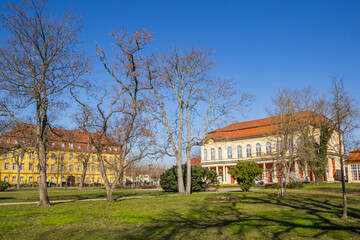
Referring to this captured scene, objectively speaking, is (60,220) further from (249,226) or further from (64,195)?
(64,195)

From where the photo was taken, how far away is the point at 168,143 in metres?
25.2

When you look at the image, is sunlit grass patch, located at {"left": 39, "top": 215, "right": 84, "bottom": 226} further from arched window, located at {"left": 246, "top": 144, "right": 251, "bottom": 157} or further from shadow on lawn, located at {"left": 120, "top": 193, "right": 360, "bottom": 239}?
arched window, located at {"left": 246, "top": 144, "right": 251, "bottom": 157}

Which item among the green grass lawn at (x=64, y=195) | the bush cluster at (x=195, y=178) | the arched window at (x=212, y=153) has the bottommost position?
the green grass lawn at (x=64, y=195)

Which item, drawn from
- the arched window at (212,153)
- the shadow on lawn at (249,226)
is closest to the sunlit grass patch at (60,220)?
the shadow on lawn at (249,226)

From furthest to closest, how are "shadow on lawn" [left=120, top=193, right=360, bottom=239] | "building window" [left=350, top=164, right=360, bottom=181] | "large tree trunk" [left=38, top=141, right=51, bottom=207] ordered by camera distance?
"building window" [left=350, top=164, right=360, bottom=181]
"large tree trunk" [left=38, top=141, right=51, bottom=207]
"shadow on lawn" [left=120, top=193, right=360, bottom=239]

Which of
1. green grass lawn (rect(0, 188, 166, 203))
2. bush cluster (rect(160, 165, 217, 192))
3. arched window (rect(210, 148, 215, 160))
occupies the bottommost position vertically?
green grass lawn (rect(0, 188, 166, 203))

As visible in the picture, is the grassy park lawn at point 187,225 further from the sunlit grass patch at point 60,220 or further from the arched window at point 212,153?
the arched window at point 212,153

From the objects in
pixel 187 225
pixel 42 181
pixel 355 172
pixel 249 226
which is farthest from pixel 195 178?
pixel 355 172

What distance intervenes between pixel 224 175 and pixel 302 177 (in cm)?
1544

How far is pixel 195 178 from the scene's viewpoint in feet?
93.9

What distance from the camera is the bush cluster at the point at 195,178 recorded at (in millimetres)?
28656

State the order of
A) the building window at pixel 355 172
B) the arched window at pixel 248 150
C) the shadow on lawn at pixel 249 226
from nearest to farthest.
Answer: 1. the shadow on lawn at pixel 249 226
2. the building window at pixel 355 172
3. the arched window at pixel 248 150

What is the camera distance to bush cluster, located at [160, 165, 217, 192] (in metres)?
28.7

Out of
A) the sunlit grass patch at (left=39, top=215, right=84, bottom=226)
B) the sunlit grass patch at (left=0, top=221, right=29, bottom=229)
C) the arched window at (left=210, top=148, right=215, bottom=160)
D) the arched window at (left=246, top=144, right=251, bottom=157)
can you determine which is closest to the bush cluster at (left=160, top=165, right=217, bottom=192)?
the sunlit grass patch at (left=39, top=215, right=84, bottom=226)
